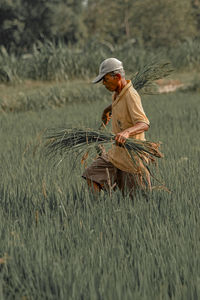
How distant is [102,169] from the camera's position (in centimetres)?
Answer: 324

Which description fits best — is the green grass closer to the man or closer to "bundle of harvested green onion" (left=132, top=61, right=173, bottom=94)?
the man

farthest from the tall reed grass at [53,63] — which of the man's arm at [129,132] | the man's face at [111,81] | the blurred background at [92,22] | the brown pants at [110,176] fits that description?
the blurred background at [92,22]

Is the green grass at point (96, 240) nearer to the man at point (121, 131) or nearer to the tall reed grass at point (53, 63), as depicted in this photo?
the man at point (121, 131)

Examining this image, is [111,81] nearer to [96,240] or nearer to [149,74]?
[149,74]

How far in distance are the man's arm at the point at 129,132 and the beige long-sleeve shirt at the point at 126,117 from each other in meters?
0.04

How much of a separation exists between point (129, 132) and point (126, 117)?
0.83 ft

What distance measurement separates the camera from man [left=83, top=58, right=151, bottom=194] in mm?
2916

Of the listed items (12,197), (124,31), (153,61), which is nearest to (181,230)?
(12,197)

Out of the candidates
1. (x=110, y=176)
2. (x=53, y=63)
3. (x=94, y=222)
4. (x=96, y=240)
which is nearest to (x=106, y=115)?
(x=110, y=176)

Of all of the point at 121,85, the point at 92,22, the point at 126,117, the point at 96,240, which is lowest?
the point at 96,240

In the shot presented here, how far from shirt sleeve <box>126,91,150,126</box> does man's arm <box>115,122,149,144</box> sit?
3 centimetres

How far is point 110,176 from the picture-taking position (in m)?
3.24

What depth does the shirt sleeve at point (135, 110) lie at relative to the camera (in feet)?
9.59

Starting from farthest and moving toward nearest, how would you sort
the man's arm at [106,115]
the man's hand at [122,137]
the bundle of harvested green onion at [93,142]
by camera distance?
the man's arm at [106,115], the bundle of harvested green onion at [93,142], the man's hand at [122,137]
